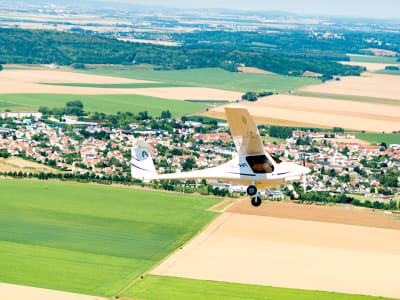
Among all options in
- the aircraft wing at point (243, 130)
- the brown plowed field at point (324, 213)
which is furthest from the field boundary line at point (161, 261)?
the aircraft wing at point (243, 130)

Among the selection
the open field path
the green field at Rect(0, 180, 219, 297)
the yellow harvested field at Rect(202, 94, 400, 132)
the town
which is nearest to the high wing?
the green field at Rect(0, 180, 219, 297)

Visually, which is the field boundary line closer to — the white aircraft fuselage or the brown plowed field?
the brown plowed field

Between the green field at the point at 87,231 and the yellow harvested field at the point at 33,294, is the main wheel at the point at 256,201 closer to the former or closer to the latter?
the yellow harvested field at the point at 33,294

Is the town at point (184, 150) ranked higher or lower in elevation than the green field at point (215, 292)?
higher

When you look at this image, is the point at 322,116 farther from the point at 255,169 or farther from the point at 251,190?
the point at 251,190

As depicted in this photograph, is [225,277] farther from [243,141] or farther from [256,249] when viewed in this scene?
[243,141]
